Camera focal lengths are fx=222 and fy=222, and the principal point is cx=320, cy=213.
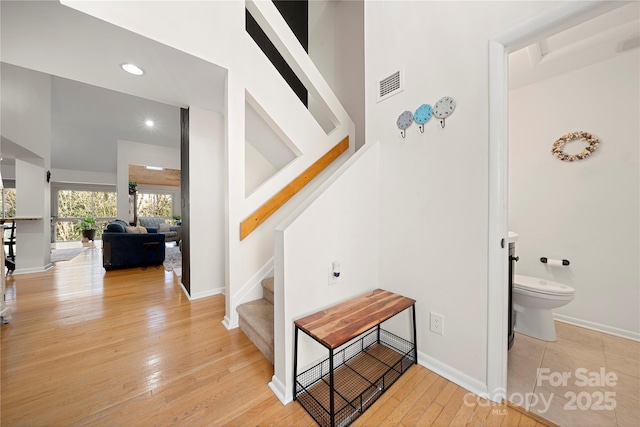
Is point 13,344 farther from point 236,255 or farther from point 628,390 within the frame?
point 628,390

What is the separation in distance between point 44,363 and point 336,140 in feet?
10.4

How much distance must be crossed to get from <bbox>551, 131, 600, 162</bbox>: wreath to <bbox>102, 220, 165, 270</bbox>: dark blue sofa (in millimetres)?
5898

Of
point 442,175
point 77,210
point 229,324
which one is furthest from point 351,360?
point 77,210

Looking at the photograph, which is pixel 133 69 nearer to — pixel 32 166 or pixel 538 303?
pixel 32 166

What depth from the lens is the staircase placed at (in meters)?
1.62

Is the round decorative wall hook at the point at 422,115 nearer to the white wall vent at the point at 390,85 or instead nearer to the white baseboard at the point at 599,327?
the white wall vent at the point at 390,85

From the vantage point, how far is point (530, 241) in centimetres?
239

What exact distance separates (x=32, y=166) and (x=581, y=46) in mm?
7286

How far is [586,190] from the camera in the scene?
6.79 feet

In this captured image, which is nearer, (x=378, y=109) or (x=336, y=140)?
(x=378, y=109)

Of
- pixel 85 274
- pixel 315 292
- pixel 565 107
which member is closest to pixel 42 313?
pixel 85 274

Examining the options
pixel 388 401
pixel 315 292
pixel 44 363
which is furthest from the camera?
pixel 44 363

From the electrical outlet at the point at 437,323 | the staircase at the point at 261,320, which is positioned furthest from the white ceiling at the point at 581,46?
the staircase at the point at 261,320

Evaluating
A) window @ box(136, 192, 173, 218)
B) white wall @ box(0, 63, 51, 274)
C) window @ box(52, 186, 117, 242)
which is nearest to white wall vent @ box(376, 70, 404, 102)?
white wall @ box(0, 63, 51, 274)
